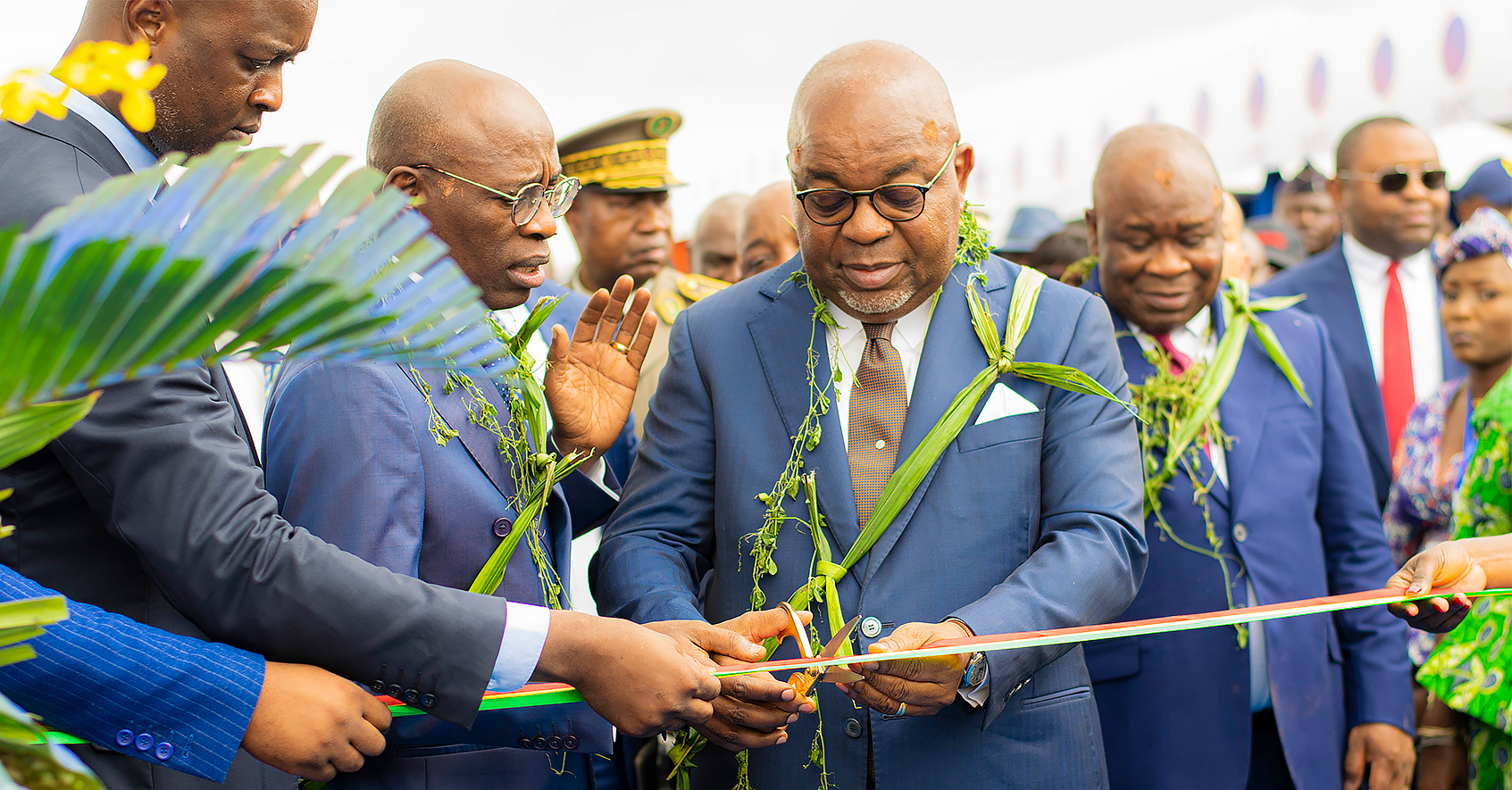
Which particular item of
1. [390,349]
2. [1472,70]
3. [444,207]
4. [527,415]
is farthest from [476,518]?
[1472,70]

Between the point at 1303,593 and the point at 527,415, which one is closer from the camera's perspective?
the point at 527,415

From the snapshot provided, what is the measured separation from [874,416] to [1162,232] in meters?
1.29

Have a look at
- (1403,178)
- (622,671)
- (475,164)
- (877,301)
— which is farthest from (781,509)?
(1403,178)

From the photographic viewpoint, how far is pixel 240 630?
1947mm

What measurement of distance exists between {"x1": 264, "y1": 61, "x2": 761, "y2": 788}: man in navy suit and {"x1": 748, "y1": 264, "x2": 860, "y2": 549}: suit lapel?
316 mm

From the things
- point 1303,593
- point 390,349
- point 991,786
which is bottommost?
point 991,786

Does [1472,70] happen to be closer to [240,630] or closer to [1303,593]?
[1303,593]

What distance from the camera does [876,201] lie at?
2.65 meters

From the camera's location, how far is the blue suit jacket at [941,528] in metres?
2.55

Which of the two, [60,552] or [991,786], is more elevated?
[60,552]

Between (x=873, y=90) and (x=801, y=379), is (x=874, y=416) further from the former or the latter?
(x=873, y=90)

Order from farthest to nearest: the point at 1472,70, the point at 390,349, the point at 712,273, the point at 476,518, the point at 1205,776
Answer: the point at 1472,70, the point at 712,273, the point at 1205,776, the point at 476,518, the point at 390,349

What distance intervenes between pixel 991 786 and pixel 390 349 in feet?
5.98

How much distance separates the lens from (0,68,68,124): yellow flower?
1.14m
